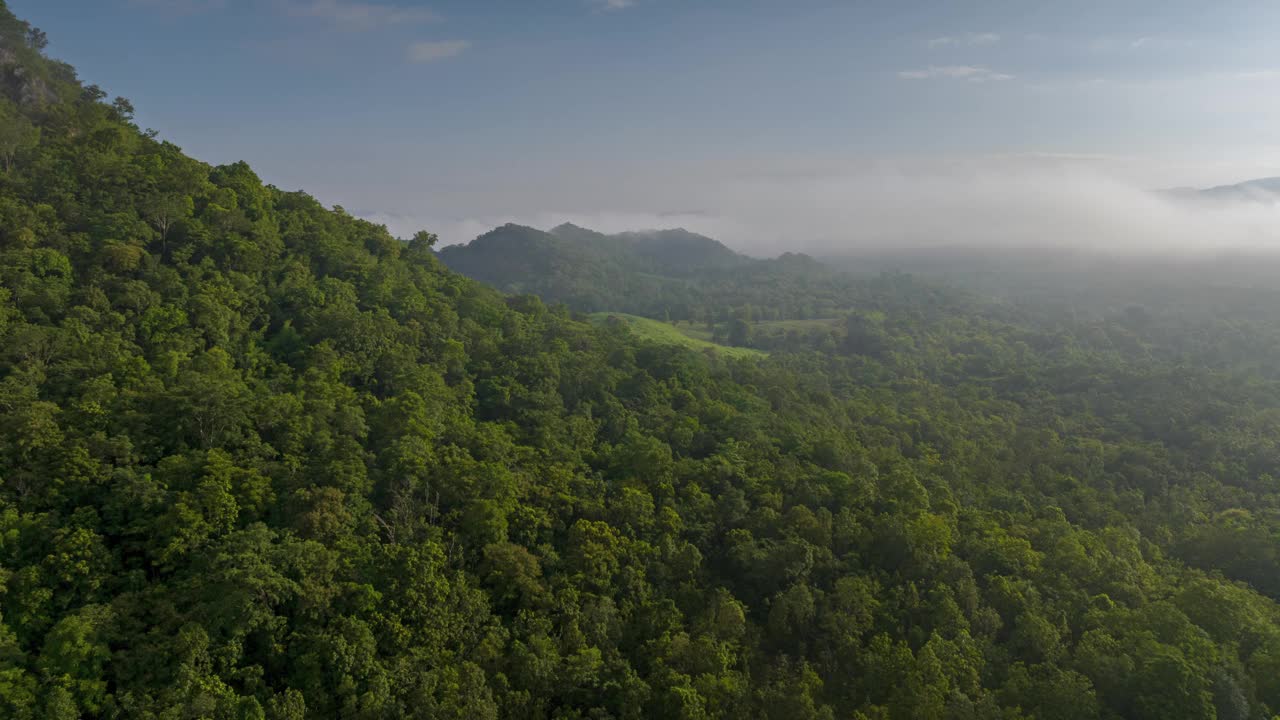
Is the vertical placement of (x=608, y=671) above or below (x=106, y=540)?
below

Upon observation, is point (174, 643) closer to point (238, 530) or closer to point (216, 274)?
point (238, 530)

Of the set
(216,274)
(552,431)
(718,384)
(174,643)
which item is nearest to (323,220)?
(216,274)

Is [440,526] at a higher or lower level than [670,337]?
higher

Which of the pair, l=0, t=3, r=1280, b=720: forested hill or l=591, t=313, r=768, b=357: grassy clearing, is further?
l=591, t=313, r=768, b=357: grassy clearing

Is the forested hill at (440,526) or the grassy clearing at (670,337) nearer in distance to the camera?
the forested hill at (440,526)

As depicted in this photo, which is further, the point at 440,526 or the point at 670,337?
the point at 670,337

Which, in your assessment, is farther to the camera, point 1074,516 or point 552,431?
point 1074,516

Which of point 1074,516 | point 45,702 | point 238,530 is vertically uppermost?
point 238,530

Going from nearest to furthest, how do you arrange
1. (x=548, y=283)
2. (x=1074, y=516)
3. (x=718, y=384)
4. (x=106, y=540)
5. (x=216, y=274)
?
(x=106, y=540), (x=216, y=274), (x=1074, y=516), (x=718, y=384), (x=548, y=283)
